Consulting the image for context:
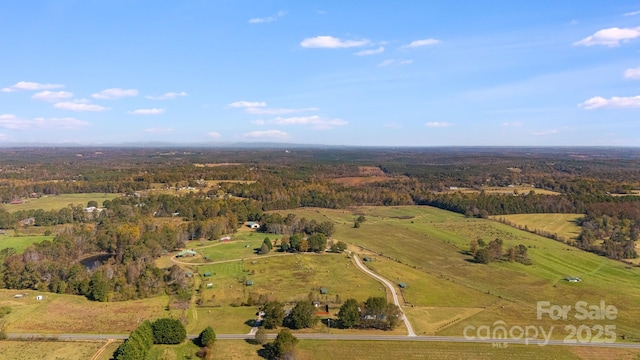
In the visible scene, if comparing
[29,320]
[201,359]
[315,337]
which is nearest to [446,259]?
[315,337]

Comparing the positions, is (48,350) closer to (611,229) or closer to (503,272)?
(503,272)

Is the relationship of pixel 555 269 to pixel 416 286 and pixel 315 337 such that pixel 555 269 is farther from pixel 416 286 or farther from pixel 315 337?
pixel 315 337

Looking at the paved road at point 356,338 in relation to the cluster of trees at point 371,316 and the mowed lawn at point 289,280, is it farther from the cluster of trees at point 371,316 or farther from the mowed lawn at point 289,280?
the mowed lawn at point 289,280

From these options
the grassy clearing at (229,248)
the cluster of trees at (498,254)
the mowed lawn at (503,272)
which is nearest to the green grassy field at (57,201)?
the grassy clearing at (229,248)

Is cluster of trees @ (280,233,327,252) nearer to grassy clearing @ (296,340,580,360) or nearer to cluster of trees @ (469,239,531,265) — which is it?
cluster of trees @ (469,239,531,265)

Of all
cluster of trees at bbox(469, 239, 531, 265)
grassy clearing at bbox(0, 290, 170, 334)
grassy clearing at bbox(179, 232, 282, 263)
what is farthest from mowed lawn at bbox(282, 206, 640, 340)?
grassy clearing at bbox(0, 290, 170, 334)

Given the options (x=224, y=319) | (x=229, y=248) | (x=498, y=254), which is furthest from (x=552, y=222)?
(x=224, y=319)

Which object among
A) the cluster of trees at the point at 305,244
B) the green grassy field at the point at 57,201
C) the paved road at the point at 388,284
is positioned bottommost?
the paved road at the point at 388,284
